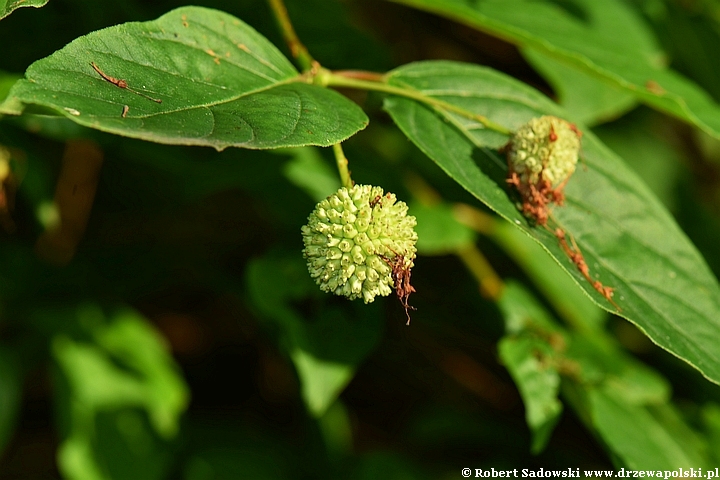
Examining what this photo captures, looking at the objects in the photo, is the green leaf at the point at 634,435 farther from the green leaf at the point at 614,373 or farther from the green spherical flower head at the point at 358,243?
the green spherical flower head at the point at 358,243

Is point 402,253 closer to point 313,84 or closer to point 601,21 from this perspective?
point 313,84

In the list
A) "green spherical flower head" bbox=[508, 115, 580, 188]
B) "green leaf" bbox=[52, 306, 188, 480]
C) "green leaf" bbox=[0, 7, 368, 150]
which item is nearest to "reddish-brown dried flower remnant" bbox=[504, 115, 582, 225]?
"green spherical flower head" bbox=[508, 115, 580, 188]

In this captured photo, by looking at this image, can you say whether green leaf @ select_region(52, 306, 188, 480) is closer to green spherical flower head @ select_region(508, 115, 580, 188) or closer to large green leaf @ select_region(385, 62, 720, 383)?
large green leaf @ select_region(385, 62, 720, 383)

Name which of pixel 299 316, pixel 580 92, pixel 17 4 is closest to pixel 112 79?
pixel 17 4

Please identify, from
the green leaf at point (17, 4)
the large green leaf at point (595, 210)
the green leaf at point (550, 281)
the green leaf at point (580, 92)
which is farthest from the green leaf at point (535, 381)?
the green leaf at point (17, 4)

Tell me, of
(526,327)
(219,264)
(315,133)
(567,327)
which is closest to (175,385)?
(219,264)
